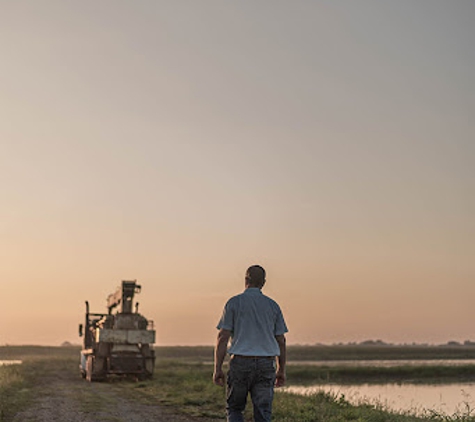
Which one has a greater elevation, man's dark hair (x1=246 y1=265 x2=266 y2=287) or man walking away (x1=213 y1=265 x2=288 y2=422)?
man's dark hair (x1=246 y1=265 x2=266 y2=287)

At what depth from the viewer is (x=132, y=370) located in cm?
3178

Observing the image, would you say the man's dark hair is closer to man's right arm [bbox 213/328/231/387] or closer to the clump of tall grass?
man's right arm [bbox 213/328/231/387]

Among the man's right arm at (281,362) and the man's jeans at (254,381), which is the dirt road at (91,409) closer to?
the man's right arm at (281,362)

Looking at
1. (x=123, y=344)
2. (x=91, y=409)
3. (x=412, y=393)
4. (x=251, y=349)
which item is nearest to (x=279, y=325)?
(x=251, y=349)

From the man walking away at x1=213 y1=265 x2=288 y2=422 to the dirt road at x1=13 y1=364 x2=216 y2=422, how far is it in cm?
857

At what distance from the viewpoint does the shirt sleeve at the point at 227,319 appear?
8.57 meters

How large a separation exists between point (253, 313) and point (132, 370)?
24.4 m

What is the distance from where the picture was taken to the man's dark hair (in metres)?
8.75

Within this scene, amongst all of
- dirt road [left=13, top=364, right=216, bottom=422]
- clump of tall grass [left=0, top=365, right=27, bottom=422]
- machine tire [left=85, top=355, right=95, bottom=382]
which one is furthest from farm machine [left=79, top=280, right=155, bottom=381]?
dirt road [left=13, top=364, right=216, bottom=422]

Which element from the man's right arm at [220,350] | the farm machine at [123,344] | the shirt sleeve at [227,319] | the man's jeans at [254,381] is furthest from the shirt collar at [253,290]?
the farm machine at [123,344]

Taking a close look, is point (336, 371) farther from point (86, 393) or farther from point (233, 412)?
point (233, 412)

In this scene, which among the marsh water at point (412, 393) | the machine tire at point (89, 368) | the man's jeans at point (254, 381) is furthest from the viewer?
the machine tire at point (89, 368)

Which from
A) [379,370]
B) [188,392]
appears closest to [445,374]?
[379,370]

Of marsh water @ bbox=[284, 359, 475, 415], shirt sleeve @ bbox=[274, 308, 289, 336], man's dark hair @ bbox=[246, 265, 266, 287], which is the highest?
man's dark hair @ bbox=[246, 265, 266, 287]
